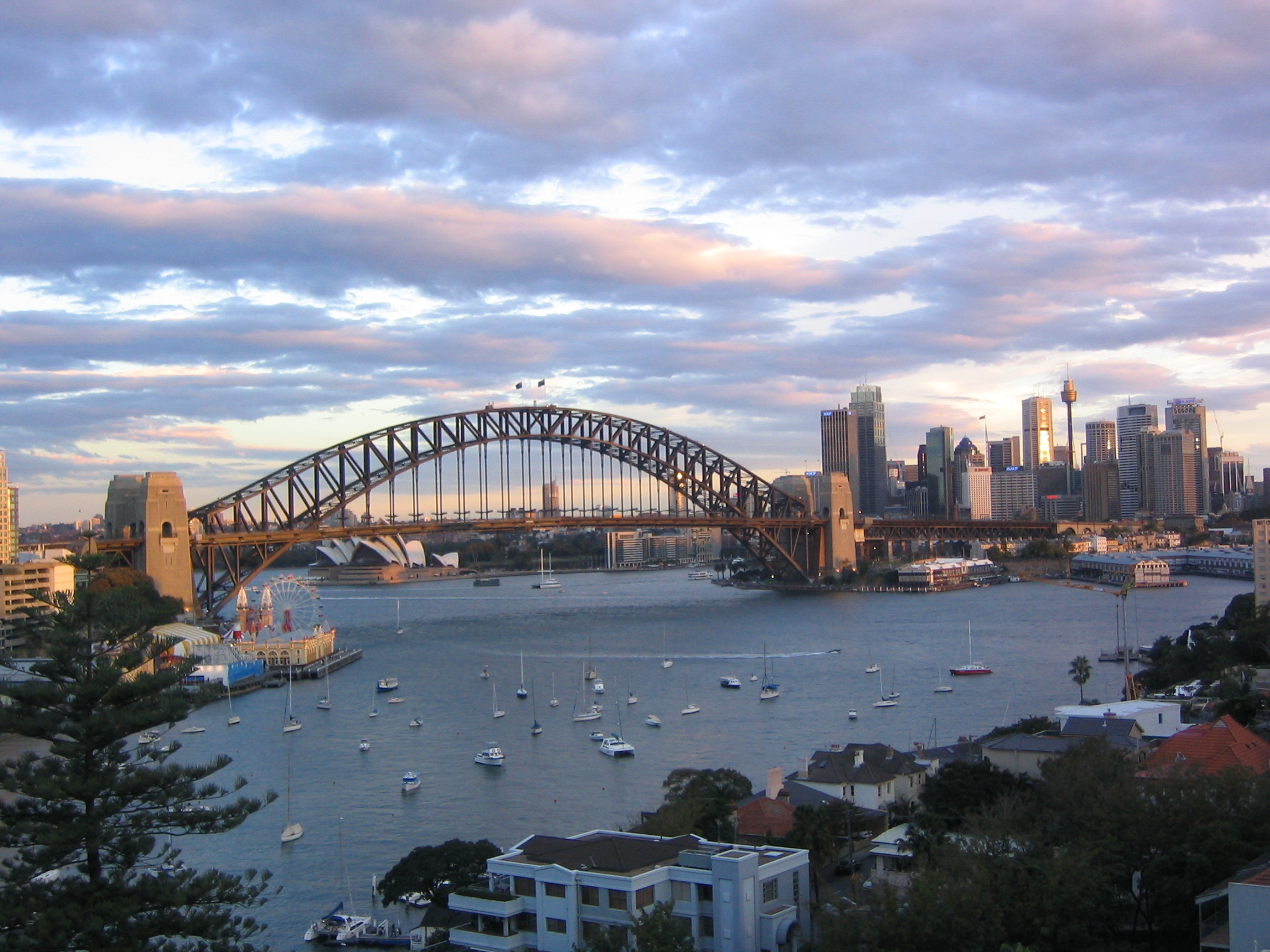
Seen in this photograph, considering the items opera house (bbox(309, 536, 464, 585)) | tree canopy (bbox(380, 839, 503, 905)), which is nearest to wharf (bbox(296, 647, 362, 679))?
tree canopy (bbox(380, 839, 503, 905))

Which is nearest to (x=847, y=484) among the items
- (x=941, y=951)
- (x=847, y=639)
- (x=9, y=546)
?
(x=847, y=639)

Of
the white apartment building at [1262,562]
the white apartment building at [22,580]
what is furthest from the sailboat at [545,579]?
the white apartment building at [1262,562]

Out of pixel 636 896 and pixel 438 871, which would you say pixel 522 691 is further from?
pixel 636 896

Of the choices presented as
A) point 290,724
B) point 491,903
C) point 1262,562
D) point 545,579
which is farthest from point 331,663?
point 545,579

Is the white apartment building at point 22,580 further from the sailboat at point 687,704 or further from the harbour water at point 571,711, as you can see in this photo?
the sailboat at point 687,704

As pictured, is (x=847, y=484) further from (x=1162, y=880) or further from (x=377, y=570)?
(x=1162, y=880)

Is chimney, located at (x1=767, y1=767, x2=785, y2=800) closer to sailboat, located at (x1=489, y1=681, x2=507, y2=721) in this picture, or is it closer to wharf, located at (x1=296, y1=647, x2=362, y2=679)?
→ sailboat, located at (x1=489, y1=681, x2=507, y2=721)
